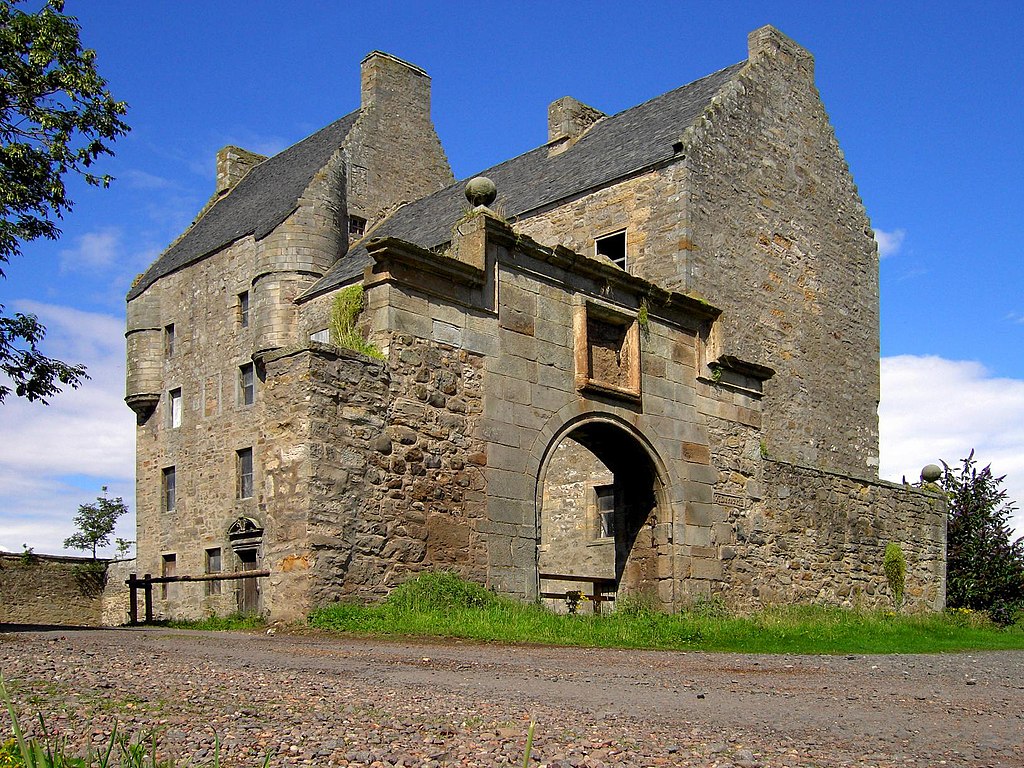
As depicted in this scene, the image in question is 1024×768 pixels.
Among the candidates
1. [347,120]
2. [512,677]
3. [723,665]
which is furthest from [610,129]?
[512,677]

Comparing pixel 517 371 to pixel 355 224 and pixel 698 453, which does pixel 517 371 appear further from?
pixel 355 224

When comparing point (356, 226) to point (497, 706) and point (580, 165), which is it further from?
point (497, 706)

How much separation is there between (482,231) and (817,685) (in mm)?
7822

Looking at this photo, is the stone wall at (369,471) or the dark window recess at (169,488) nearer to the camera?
the stone wall at (369,471)

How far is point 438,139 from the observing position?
33.1 meters

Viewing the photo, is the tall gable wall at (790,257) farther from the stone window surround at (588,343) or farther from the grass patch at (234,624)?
the grass patch at (234,624)

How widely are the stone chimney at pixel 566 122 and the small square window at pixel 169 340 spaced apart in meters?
13.0

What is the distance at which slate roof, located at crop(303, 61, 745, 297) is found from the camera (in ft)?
72.5

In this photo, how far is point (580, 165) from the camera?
23.8 metres

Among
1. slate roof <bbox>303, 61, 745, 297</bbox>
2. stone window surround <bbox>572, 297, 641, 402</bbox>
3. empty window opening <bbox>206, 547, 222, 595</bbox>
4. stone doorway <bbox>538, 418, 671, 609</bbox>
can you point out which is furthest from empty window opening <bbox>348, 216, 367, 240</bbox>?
stone window surround <bbox>572, 297, 641, 402</bbox>

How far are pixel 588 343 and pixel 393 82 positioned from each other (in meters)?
19.1

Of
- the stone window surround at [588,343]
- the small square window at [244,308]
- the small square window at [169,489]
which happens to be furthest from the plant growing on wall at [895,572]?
the small square window at [169,489]

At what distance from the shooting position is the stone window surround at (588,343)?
15.3 meters

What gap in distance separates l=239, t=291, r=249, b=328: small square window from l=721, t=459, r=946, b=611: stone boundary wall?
53.7ft
